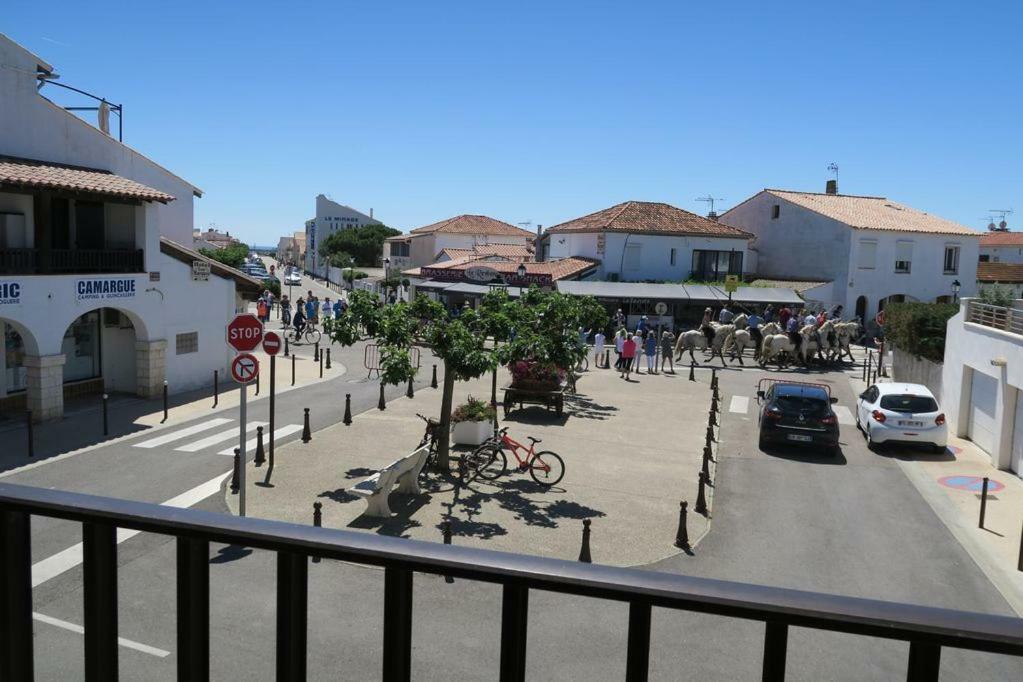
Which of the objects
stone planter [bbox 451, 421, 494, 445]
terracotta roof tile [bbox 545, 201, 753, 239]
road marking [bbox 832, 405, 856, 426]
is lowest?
road marking [bbox 832, 405, 856, 426]

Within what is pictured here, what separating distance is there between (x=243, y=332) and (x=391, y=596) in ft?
37.9

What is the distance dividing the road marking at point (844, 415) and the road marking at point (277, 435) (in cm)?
1352

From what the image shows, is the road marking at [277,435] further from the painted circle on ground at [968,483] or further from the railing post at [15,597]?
the railing post at [15,597]

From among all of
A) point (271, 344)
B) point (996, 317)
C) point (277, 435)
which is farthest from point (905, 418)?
point (277, 435)

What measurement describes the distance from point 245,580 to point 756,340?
34.3 m

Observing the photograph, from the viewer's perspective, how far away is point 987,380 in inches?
736

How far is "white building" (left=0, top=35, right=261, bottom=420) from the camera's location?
1875cm

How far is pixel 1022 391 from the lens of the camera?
54.0 ft

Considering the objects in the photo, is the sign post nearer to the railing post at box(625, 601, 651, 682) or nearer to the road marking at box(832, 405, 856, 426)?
the railing post at box(625, 601, 651, 682)

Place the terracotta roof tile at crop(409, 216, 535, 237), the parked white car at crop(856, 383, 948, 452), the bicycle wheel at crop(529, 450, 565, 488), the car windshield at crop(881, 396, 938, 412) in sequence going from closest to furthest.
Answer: the bicycle wheel at crop(529, 450, 565, 488), the parked white car at crop(856, 383, 948, 452), the car windshield at crop(881, 396, 938, 412), the terracotta roof tile at crop(409, 216, 535, 237)

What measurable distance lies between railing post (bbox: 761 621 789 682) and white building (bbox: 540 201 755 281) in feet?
144

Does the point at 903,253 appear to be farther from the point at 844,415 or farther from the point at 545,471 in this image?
the point at 545,471

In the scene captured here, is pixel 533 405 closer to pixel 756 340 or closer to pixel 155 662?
pixel 756 340

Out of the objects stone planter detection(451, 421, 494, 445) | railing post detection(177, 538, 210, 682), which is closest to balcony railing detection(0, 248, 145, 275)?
stone planter detection(451, 421, 494, 445)
